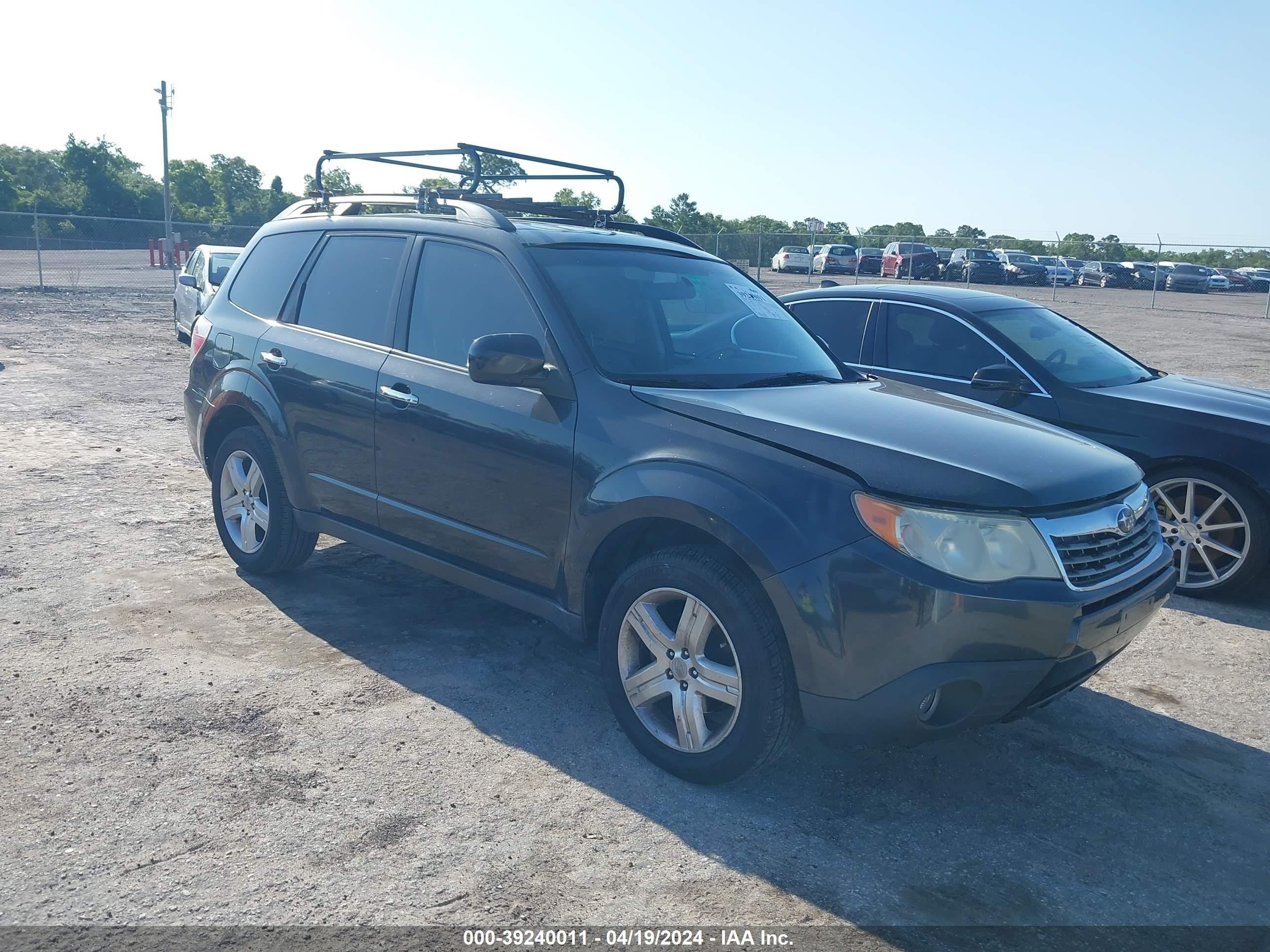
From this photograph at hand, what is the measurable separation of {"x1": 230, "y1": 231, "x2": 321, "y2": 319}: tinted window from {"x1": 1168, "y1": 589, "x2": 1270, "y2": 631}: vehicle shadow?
203 inches

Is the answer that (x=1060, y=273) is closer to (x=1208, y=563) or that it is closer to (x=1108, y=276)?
(x=1108, y=276)

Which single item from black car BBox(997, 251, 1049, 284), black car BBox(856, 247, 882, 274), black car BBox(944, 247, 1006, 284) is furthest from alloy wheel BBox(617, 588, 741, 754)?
black car BBox(856, 247, 882, 274)

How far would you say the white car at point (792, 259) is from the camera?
4603 cm

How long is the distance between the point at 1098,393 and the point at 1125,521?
2.95 meters

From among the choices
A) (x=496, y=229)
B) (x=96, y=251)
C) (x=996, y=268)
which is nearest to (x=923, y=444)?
(x=496, y=229)

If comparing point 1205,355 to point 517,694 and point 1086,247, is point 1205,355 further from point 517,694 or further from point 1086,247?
point 1086,247

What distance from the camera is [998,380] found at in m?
6.41

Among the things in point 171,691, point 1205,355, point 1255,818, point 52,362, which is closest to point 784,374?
point 1255,818

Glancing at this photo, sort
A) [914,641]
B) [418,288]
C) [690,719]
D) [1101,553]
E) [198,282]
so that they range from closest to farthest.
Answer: [914,641]
[1101,553]
[690,719]
[418,288]
[198,282]

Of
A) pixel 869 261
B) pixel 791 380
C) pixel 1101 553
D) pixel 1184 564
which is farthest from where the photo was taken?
pixel 869 261

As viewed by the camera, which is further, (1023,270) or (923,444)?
(1023,270)

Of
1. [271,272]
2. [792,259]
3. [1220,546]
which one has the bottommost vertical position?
[1220,546]

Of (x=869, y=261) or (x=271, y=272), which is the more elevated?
(x=869, y=261)

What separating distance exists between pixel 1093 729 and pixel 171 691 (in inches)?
147
